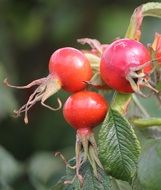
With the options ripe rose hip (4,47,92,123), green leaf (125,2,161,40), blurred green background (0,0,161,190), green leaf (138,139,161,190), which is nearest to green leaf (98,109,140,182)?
green leaf (138,139,161,190)

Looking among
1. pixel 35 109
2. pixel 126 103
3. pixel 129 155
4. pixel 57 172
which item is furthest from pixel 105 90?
pixel 35 109

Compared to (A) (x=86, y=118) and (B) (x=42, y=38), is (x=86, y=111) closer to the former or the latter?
(A) (x=86, y=118)

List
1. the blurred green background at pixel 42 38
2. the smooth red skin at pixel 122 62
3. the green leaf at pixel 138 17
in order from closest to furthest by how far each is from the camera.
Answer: the smooth red skin at pixel 122 62 → the green leaf at pixel 138 17 → the blurred green background at pixel 42 38

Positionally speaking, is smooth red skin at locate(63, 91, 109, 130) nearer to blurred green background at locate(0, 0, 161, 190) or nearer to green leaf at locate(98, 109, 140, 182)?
green leaf at locate(98, 109, 140, 182)

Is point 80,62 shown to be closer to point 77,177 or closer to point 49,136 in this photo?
point 77,177

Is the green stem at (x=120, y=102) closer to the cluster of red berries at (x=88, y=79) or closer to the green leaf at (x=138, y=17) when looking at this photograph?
the cluster of red berries at (x=88, y=79)

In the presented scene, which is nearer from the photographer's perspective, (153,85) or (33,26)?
(153,85)

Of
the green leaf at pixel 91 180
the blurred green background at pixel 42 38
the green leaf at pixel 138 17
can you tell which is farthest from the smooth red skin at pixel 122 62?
the blurred green background at pixel 42 38
